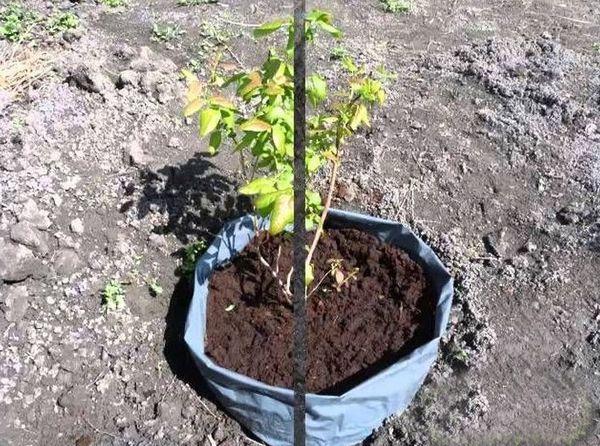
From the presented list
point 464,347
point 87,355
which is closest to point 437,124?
point 464,347

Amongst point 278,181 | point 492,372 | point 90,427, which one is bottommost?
point 90,427

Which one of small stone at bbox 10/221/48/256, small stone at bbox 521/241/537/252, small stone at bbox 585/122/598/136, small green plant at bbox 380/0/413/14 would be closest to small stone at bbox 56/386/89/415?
small stone at bbox 10/221/48/256

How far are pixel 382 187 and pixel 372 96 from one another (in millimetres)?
1055

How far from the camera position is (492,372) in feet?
8.16

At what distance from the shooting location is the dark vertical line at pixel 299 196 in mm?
1112

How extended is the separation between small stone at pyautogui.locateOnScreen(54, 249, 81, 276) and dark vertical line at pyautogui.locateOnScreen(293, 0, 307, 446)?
142 centimetres

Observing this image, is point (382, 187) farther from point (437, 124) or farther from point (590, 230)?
point (590, 230)

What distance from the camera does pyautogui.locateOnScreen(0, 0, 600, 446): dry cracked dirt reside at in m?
2.39

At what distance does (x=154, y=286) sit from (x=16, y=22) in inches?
66.6

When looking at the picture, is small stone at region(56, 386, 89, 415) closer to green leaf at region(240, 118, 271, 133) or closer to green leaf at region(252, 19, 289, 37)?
green leaf at region(240, 118, 271, 133)

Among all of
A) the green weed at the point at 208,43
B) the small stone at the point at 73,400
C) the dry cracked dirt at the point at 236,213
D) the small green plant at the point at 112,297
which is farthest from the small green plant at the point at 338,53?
the small stone at the point at 73,400

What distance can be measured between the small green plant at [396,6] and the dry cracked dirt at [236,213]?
0.22 meters

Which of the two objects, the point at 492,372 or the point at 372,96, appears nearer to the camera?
the point at 372,96

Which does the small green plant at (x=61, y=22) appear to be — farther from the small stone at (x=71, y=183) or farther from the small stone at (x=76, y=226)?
the small stone at (x=76, y=226)
